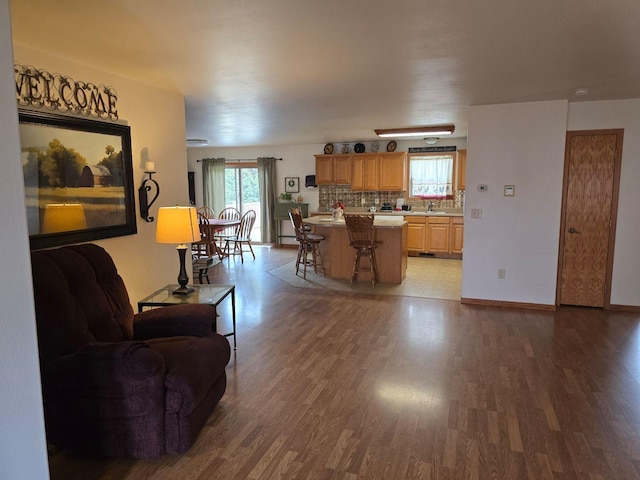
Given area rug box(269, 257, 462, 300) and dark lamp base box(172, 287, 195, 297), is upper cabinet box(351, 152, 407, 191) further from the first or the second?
Result: dark lamp base box(172, 287, 195, 297)

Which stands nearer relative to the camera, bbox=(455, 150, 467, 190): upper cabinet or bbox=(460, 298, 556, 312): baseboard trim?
bbox=(460, 298, 556, 312): baseboard trim

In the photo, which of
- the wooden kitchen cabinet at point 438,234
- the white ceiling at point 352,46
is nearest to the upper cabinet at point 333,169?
the wooden kitchen cabinet at point 438,234

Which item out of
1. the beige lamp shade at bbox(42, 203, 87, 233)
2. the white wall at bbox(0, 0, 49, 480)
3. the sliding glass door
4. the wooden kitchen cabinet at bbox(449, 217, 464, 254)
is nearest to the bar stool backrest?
the wooden kitchen cabinet at bbox(449, 217, 464, 254)

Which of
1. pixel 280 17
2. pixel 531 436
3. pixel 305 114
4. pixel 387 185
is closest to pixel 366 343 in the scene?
pixel 531 436

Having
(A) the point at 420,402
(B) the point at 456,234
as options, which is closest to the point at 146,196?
(A) the point at 420,402

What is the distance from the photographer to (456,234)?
25.4ft

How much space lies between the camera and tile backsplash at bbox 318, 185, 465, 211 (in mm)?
8266

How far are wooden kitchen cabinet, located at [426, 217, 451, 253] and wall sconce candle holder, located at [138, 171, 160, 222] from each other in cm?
548

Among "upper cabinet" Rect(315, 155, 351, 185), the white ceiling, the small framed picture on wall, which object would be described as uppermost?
the white ceiling

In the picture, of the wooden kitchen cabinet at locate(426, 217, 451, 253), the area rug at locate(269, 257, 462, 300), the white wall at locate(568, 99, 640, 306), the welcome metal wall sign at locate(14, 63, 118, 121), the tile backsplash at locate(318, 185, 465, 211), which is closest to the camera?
the welcome metal wall sign at locate(14, 63, 118, 121)

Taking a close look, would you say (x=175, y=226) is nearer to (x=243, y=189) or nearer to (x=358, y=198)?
(x=358, y=198)

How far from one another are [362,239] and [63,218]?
379cm

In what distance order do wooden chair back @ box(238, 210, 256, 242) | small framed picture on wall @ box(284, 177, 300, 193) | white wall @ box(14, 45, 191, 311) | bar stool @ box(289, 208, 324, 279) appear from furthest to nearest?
small framed picture on wall @ box(284, 177, 300, 193) < wooden chair back @ box(238, 210, 256, 242) < bar stool @ box(289, 208, 324, 279) < white wall @ box(14, 45, 191, 311)

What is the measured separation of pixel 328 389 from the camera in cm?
287
